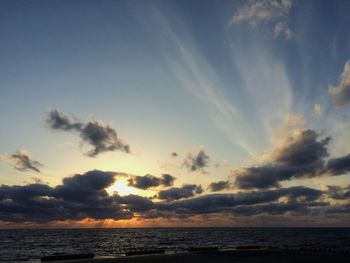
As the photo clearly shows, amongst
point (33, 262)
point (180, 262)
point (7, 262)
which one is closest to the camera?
point (180, 262)

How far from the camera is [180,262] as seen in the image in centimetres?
6994

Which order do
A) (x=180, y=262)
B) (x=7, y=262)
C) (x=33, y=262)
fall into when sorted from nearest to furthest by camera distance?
(x=180, y=262) < (x=33, y=262) < (x=7, y=262)

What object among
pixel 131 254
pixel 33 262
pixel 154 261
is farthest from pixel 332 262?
pixel 33 262

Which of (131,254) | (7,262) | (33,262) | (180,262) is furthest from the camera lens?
(131,254)

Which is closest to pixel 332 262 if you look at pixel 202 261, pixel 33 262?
pixel 202 261

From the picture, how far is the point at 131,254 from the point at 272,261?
34863 mm

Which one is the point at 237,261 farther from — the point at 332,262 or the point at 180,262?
the point at 332,262

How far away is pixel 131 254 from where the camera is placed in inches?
3469

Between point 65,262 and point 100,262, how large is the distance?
6.90 metres

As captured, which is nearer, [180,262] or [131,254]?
[180,262]

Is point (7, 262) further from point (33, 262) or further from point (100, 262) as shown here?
point (100, 262)

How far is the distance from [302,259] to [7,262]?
221 feet

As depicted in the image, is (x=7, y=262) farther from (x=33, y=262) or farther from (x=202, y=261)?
(x=202, y=261)

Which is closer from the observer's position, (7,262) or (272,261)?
(272,261)
